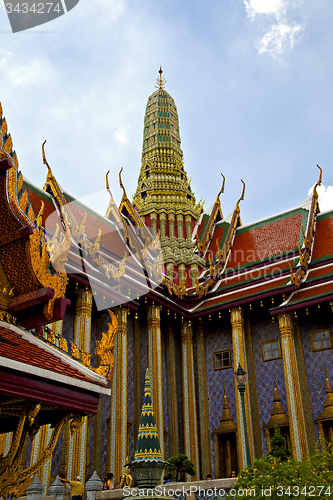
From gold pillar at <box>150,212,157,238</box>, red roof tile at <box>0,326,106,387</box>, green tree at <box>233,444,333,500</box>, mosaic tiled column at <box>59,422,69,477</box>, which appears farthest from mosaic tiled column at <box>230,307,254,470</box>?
red roof tile at <box>0,326,106,387</box>

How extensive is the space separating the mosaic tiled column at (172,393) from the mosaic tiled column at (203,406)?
78 centimetres

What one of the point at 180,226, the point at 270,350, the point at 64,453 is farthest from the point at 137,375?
the point at 180,226

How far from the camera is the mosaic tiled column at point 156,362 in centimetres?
1287

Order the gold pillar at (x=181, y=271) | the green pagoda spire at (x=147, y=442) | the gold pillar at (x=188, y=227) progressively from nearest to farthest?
the green pagoda spire at (x=147, y=442) < the gold pillar at (x=181, y=271) < the gold pillar at (x=188, y=227)

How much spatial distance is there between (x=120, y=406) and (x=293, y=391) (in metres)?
4.49

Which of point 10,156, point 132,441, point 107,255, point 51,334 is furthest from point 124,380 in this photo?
point 10,156

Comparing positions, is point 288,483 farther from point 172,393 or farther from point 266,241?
point 266,241

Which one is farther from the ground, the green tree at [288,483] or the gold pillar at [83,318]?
the gold pillar at [83,318]

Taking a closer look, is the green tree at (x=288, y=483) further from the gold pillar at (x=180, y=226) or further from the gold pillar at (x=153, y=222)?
the gold pillar at (x=180, y=226)

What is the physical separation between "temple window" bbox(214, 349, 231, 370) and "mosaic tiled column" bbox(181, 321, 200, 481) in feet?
2.44

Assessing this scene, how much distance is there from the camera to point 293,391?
12625 mm

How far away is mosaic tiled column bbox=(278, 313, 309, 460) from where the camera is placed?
1206 centimetres

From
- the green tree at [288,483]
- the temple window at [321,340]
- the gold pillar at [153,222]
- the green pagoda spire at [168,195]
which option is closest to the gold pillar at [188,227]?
the green pagoda spire at [168,195]

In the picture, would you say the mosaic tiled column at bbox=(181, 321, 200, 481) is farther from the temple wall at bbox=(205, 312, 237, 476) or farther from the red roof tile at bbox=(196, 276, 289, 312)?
the red roof tile at bbox=(196, 276, 289, 312)
